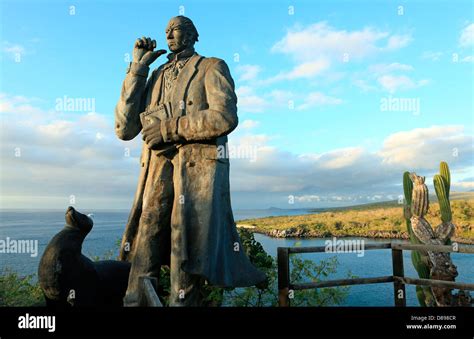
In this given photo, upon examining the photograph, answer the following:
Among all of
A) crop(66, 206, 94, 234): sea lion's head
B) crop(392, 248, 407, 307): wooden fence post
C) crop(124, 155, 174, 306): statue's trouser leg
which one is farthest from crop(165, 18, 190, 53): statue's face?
crop(392, 248, 407, 307): wooden fence post

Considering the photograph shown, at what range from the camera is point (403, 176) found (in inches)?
458

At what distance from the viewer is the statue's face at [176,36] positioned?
13.1 feet

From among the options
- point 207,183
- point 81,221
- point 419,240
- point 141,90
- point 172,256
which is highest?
point 141,90

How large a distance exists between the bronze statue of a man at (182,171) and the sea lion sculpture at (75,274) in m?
0.24

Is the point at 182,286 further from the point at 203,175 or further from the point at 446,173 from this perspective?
the point at 446,173

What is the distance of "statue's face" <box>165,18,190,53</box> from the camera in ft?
13.1

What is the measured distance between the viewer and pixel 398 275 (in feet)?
17.8

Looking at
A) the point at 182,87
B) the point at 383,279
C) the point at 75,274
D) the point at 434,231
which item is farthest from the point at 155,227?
the point at 434,231

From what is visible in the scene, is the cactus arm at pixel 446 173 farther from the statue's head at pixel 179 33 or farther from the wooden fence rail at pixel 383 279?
the statue's head at pixel 179 33

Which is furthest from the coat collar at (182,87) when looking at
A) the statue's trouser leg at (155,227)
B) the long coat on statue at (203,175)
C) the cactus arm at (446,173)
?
the cactus arm at (446,173)

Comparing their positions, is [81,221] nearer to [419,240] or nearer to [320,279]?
[320,279]

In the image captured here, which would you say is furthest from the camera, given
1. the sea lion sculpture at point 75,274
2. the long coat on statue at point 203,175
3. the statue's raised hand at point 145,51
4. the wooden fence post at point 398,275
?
the wooden fence post at point 398,275

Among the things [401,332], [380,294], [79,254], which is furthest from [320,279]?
[380,294]

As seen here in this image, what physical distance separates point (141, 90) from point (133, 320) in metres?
2.22
